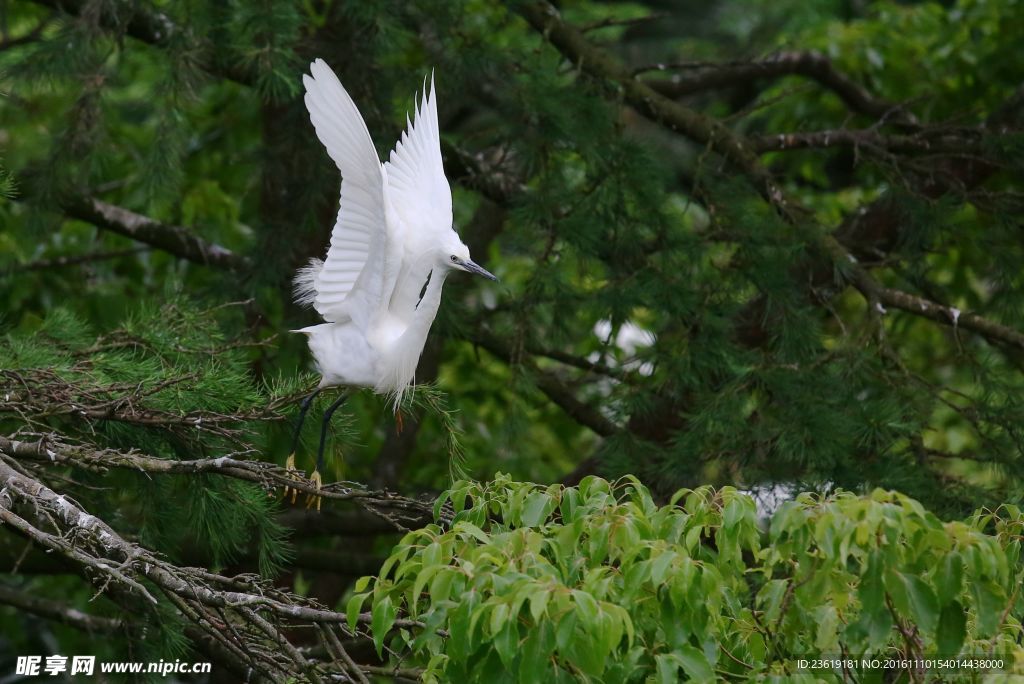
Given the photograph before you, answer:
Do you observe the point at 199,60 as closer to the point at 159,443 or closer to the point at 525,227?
the point at 525,227

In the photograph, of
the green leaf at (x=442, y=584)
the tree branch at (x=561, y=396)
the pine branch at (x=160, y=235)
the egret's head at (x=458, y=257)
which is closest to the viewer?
the green leaf at (x=442, y=584)

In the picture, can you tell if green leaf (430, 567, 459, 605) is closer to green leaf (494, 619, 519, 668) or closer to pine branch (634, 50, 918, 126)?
green leaf (494, 619, 519, 668)

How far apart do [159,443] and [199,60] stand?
4.13 ft

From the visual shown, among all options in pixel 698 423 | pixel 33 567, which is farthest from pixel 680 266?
pixel 33 567

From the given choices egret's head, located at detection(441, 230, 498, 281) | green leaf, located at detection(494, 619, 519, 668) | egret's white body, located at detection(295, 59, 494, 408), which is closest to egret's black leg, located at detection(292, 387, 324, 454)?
egret's white body, located at detection(295, 59, 494, 408)

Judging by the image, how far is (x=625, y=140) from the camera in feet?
11.1

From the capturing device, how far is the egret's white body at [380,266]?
2.39 m

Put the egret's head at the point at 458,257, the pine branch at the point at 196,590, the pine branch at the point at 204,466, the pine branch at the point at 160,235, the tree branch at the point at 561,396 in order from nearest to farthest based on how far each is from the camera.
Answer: the pine branch at the point at 196,590 < the pine branch at the point at 204,466 < the egret's head at the point at 458,257 < the tree branch at the point at 561,396 < the pine branch at the point at 160,235

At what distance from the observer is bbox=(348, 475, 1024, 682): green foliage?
1.42 m

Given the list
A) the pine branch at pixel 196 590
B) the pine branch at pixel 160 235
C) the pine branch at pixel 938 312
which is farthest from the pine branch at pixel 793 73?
the pine branch at pixel 196 590

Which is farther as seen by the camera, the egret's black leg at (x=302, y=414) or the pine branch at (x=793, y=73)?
the pine branch at (x=793, y=73)

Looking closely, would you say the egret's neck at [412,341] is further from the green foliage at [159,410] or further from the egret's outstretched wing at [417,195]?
the green foliage at [159,410]

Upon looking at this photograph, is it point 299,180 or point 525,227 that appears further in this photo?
point 299,180

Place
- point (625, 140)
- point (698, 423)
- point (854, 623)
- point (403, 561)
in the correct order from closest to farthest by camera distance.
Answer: point (854, 623) < point (403, 561) < point (698, 423) < point (625, 140)
